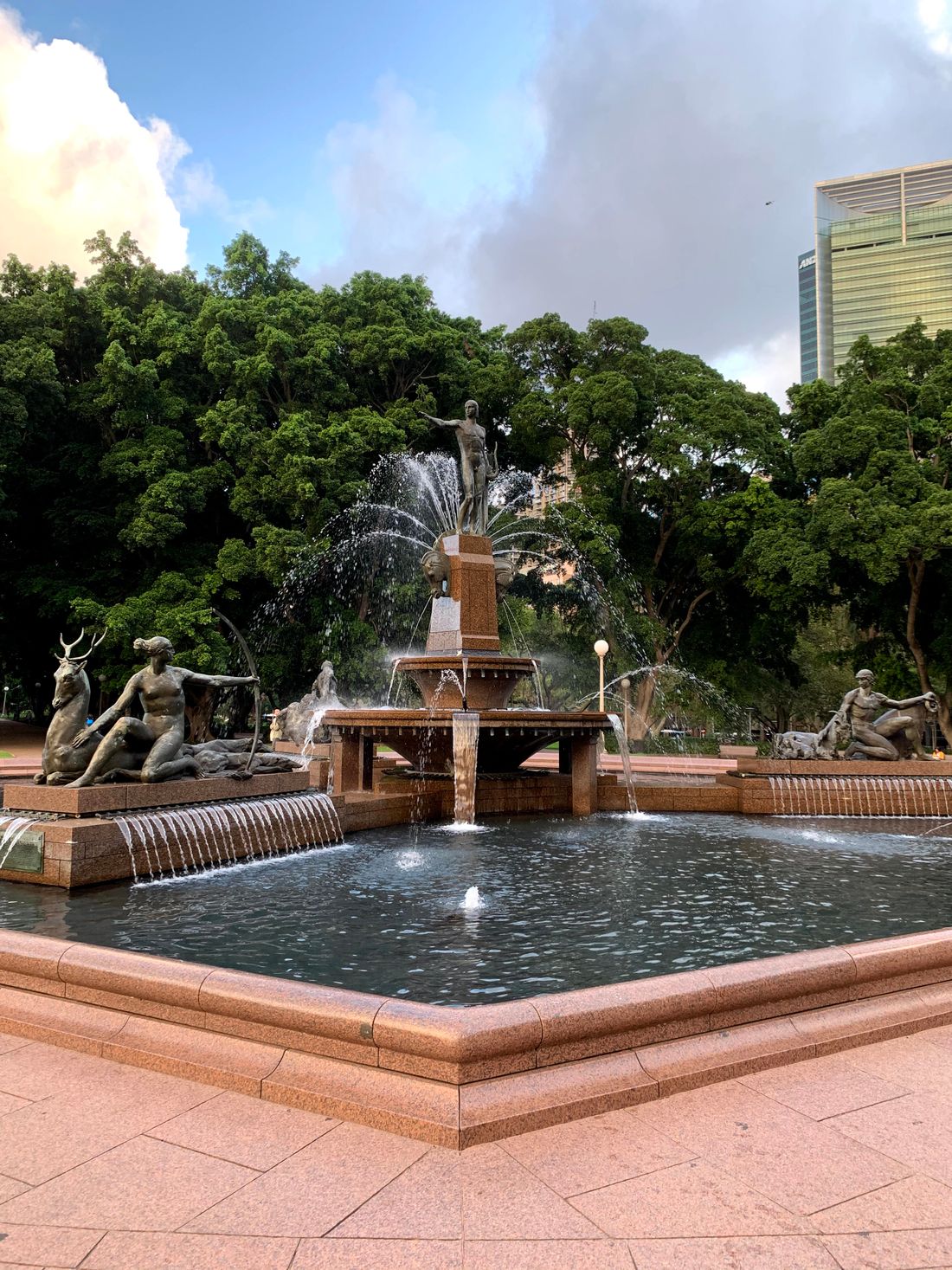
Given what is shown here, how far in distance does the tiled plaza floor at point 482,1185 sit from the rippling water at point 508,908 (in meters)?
1.54

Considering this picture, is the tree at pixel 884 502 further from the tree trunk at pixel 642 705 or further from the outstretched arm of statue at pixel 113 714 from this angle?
the outstretched arm of statue at pixel 113 714

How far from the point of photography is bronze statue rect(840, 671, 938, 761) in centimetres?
1388

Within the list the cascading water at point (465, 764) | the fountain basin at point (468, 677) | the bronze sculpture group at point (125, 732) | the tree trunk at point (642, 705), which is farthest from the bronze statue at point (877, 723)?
the tree trunk at point (642, 705)

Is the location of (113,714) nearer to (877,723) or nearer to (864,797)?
(864,797)

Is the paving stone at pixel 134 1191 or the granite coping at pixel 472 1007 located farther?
the granite coping at pixel 472 1007

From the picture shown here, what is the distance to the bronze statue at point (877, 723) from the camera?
13.9m

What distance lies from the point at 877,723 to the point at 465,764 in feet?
24.0

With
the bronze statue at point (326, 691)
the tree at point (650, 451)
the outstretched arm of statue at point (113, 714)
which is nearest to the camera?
the outstretched arm of statue at point (113, 714)

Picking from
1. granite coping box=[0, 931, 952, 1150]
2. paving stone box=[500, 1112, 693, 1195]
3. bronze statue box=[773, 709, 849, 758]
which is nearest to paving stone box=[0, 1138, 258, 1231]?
granite coping box=[0, 931, 952, 1150]

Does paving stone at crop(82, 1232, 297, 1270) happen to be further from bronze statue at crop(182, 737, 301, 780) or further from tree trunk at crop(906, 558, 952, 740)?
tree trunk at crop(906, 558, 952, 740)

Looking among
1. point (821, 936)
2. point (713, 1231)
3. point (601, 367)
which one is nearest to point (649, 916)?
point (821, 936)

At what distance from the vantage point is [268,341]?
27.3m

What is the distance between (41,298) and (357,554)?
42.6ft

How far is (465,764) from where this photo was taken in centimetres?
1167
